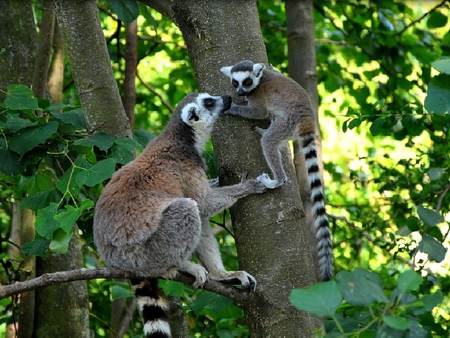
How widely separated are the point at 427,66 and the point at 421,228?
2308mm

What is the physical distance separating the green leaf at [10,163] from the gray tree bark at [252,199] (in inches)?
43.9

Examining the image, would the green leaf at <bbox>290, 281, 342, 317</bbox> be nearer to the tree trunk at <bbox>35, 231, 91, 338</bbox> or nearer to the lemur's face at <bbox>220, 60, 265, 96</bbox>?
the lemur's face at <bbox>220, 60, 265, 96</bbox>

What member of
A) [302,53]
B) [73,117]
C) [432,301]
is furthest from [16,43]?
[432,301]

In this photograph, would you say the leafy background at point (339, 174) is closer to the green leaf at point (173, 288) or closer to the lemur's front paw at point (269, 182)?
the green leaf at point (173, 288)

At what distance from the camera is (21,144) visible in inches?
137

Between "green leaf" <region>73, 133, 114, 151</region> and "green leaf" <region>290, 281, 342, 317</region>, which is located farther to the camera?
"green leaf" <region>73, 133, 114, 151</region>

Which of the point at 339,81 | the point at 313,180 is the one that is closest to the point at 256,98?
the point at 313,180

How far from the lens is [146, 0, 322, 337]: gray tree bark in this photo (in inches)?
124

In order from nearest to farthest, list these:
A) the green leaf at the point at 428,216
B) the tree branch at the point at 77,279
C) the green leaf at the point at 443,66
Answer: the green leaf at the point at 443,66 < the tree branch at the point at 77,279 < the green leaf at the point at 428,216

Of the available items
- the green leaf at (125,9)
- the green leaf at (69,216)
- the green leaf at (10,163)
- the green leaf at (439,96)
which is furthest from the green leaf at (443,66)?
the green leaf at (125,9)

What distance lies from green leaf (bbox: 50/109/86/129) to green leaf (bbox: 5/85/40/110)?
0.23 m

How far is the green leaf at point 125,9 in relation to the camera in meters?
4.41

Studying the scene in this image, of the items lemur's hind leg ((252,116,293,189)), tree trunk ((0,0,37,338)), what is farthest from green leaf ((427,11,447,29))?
tree trunk ((0,0,37,338))

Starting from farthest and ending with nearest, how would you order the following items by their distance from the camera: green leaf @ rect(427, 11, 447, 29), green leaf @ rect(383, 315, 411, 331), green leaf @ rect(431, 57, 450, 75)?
green leaf @ rect(427, 11, 447, 29) → green leaf @ rect(431, 57, 450, 75) → green leaf @ rect(383, 315, 411, 331)
